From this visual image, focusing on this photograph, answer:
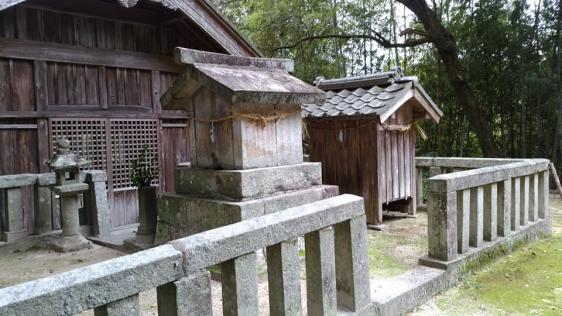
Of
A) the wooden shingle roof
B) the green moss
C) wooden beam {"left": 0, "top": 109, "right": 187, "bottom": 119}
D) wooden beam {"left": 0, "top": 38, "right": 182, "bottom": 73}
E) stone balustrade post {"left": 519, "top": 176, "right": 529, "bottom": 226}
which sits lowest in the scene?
the green moss

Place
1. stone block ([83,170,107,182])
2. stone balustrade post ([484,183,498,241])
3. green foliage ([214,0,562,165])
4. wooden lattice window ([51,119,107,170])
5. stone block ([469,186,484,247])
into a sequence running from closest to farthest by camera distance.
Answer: stone block ([469,186,484,247]), stone balustrade post ([484,183,498,241]), stone block ([83,170,107,182]), wooden lattice window ([51,119,107,170]), green foliage ([214,0,562,165])

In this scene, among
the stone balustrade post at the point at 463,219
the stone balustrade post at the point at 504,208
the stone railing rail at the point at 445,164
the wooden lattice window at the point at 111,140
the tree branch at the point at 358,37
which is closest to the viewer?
the stone balustrade post at the point at 463,219

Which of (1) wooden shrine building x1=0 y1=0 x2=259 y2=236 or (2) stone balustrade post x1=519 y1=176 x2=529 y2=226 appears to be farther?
(1) wooden shrine building x1=0 y1=0 x2=259 y2=236

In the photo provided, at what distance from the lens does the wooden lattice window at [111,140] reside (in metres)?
6.97

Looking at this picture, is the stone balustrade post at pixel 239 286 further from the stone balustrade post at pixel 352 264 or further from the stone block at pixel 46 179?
the stone block at pixel 46 179

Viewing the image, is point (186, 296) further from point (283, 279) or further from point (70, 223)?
point (70, 223)

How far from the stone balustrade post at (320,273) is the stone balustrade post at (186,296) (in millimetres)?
977

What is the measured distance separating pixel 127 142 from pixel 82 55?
1.71 m

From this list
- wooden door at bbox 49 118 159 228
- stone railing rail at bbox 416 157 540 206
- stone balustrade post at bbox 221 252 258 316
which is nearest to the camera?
stone balustrade post at bbox 221 252 258 316

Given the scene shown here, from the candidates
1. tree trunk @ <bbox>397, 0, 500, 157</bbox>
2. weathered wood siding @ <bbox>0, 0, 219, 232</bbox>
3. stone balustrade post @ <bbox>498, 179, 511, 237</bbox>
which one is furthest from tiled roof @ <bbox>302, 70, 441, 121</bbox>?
tree trunk @ <bbox>397, 0, 500, 157</bbox>

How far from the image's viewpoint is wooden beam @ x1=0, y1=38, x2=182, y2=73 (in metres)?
6.35

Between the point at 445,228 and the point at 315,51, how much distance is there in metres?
13.2

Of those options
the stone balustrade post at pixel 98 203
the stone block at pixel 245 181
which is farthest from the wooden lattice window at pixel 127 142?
the stone block at pixel 245 181

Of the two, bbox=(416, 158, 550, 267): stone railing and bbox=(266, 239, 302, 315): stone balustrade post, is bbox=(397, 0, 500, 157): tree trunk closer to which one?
bbox=(416, 158, 550, 267): stone railing
